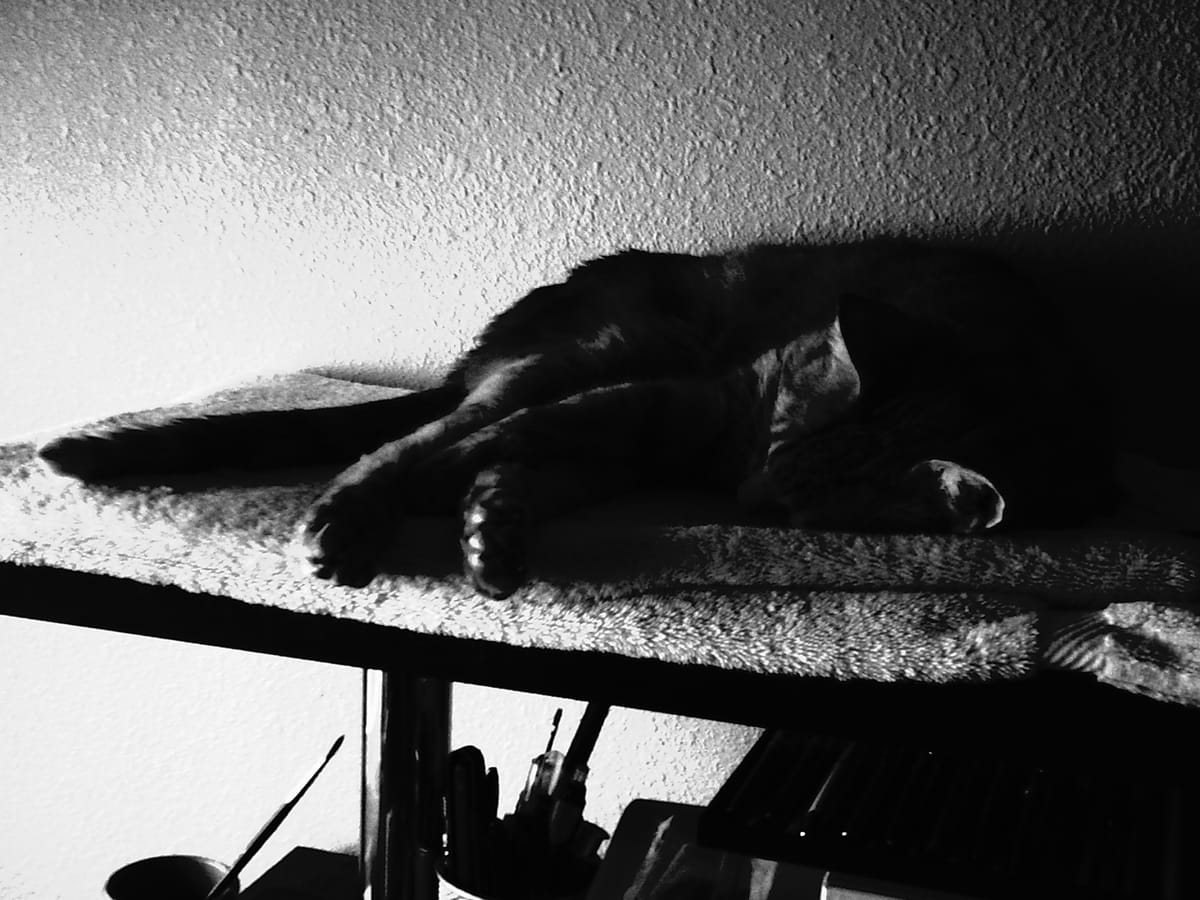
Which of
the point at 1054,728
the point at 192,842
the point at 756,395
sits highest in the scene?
the point at 756,395

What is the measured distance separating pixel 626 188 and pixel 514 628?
0.70 meters

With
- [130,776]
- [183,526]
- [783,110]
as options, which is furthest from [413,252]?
[130,776]

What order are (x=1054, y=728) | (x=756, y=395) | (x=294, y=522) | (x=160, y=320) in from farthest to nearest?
(x=160, y=320)
(x=756, y=395)
(x=294, y=522)
(x=1054, y=728)

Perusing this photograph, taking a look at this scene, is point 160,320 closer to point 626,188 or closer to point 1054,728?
point 626,188

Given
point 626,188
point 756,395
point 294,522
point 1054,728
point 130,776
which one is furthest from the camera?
point 130,776

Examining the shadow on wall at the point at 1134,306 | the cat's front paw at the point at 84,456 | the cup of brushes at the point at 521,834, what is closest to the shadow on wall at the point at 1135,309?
the shadow on wall at the point at 1134,306

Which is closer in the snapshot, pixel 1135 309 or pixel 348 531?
pixel 348 531

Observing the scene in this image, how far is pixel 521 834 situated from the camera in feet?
3.52

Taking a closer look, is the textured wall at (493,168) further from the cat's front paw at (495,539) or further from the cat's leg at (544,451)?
the cat's front paw at (495,539)

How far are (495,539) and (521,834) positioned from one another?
45 centimetres

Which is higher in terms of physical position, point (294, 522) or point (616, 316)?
point (616, 316)

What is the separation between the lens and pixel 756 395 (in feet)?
3.67

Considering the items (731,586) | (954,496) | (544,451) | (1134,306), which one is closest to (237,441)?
(544,451)

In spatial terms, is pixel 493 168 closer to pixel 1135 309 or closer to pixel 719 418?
pixel 719 418
